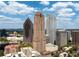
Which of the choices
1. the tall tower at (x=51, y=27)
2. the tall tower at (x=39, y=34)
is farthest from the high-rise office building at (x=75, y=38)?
the tall tower at (x=39, y=34)

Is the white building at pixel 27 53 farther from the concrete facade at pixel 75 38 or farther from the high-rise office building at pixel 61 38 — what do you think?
the concrete facade at pixel 75 38

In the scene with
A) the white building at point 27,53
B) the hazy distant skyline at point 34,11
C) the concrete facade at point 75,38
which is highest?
the hazy distant skyline at point 34,11

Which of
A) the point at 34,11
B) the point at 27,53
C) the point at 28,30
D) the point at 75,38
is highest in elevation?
the point at 34,11

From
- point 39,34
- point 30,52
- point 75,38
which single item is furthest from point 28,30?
point 75,38

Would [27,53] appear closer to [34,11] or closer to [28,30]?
[28,30]

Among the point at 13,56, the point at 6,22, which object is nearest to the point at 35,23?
the point at 6,22
